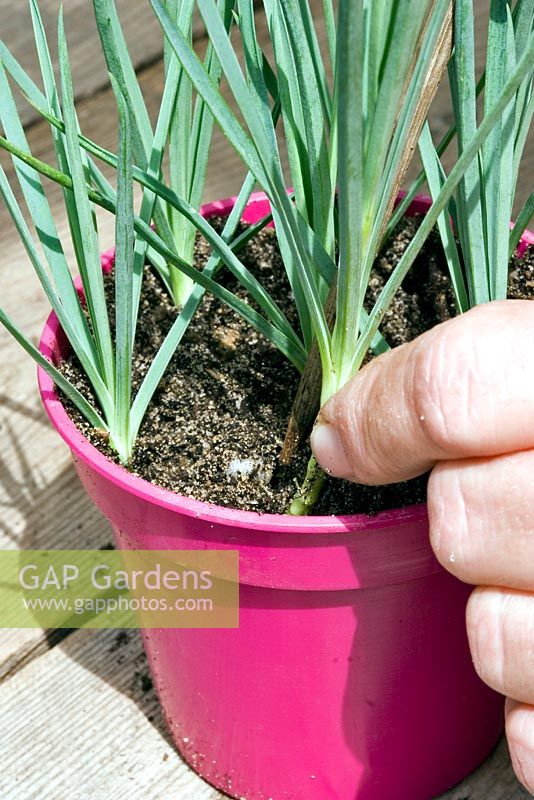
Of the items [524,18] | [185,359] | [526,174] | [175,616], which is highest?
[524,18]

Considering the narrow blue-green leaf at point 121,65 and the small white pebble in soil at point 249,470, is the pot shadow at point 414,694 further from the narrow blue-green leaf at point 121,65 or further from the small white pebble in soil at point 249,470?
the narrow blue-green leaf at point 121,65

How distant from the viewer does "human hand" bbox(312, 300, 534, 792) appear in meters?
0.42

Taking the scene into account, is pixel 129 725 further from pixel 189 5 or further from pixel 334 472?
pixel 189 5

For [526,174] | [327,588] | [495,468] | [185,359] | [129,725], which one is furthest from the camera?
[526,174]

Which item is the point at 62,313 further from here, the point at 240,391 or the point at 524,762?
the point at 524,762

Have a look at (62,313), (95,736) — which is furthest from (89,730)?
(62,313)

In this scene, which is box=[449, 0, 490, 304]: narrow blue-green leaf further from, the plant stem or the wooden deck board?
the wooden deck board

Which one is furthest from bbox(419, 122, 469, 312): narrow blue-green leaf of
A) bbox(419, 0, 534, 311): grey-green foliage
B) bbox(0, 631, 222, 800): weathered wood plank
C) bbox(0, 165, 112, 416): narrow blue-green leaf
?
bbox(0, 631, 222, 800): weathered wood plank

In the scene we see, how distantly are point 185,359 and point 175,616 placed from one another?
17 centimetres

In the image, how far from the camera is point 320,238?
0.54 metres

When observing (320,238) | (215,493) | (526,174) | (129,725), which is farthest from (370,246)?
(526,174)

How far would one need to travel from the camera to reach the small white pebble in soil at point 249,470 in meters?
0.57

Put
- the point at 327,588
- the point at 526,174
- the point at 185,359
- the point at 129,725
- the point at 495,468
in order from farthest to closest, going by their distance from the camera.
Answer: the point at 526,174 → the point at 129,725 → the point at 185,359 → the point at 327,588 → the point at 495,468

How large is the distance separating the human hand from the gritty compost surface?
0.19 feet
